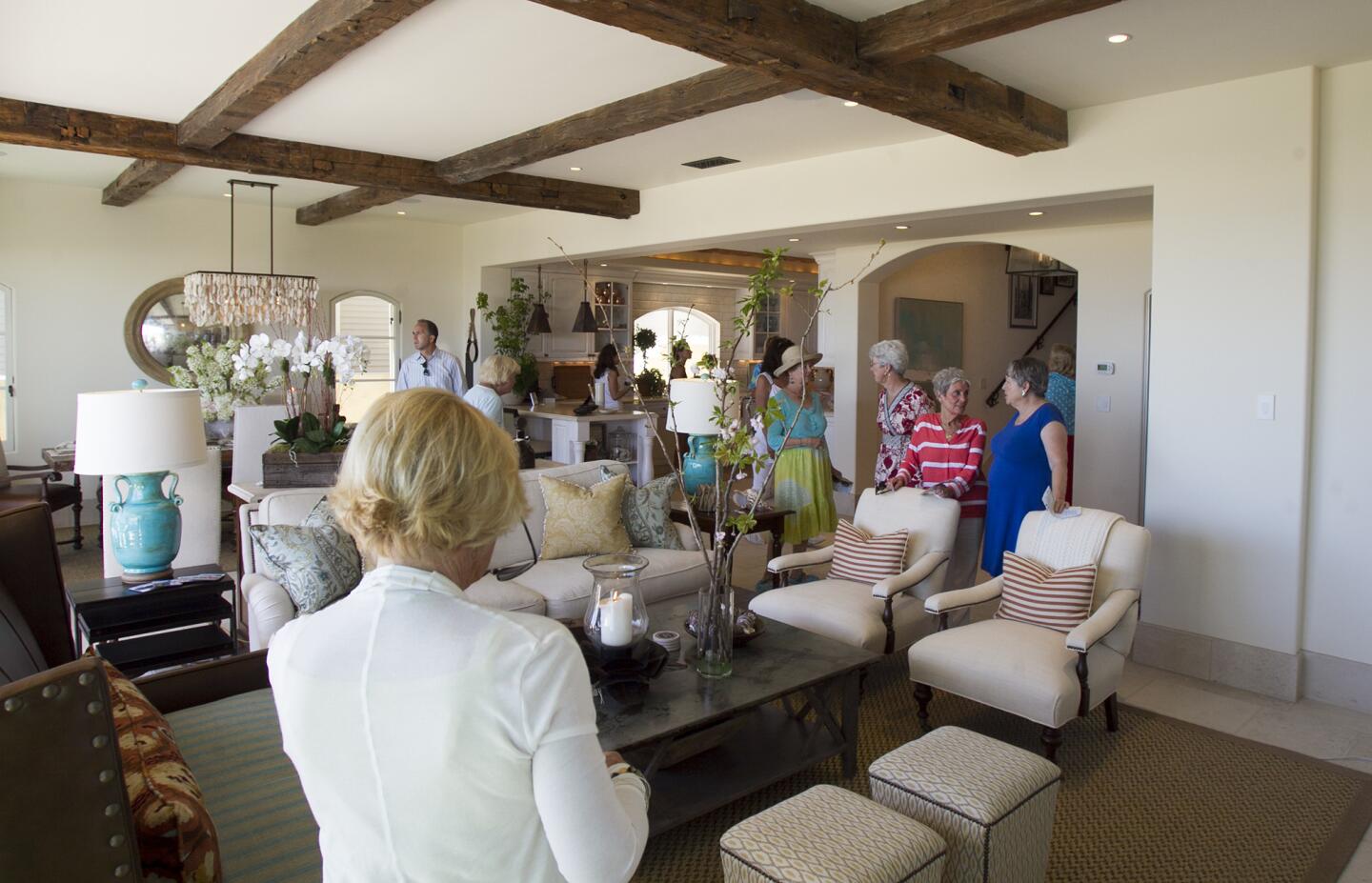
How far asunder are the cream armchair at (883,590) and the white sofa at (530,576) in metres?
0.54

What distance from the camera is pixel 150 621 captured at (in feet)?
11.0

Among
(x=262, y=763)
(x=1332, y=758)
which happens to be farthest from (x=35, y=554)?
(x=1332, y=758)

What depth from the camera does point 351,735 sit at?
113 centimetres

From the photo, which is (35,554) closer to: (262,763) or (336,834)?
(262,763)

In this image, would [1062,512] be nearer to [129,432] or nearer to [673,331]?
[129,432]

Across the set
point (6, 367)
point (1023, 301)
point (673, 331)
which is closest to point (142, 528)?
point (6, 367)

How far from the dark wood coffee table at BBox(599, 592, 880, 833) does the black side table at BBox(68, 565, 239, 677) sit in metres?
1.62

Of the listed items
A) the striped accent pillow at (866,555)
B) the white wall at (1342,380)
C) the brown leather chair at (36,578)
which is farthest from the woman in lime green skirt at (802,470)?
the brown leather chair at (36,578)

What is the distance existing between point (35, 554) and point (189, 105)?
3242mm

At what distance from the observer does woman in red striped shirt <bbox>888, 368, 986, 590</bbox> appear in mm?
4426

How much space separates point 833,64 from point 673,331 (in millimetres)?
8930

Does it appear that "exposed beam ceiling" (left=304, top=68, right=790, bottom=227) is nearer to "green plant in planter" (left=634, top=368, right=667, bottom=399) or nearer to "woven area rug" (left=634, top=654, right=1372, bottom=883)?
"woven area rug" (left=634, top=654, right=1372, bottom=883)

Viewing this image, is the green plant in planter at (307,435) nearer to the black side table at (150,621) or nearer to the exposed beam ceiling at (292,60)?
the black side table at (150,621)

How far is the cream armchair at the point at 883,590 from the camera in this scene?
3785 mm
